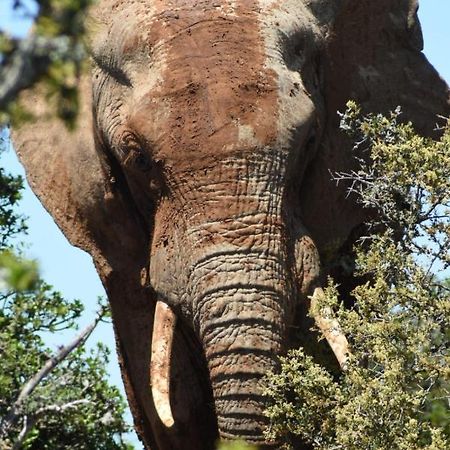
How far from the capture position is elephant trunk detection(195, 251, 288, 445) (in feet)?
18.7

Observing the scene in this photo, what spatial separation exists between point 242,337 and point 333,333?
15.1 inches

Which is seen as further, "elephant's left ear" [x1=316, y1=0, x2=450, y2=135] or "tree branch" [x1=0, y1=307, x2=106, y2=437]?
"elephant's left ear" [x1=316, y1=0, x2=450, y2=135]

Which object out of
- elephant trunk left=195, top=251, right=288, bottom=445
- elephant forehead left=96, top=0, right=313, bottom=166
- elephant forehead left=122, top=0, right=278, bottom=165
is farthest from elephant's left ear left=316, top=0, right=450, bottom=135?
elephant trunk left=195, top=251, right=288, bottom=445

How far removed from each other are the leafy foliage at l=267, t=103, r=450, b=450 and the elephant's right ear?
1477 millimetres

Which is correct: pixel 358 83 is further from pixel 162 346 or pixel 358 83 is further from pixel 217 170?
pixel 162 346

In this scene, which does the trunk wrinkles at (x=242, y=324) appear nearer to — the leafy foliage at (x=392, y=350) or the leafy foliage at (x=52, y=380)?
the leafy foliage at (x=392, y=350)

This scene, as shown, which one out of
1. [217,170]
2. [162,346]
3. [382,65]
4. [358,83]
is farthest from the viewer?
[382,65]

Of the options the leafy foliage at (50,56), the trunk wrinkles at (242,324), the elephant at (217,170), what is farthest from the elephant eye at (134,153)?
the leafy foliage at (50,56)

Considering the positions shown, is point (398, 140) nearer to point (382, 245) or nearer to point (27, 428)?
point (382, 245)

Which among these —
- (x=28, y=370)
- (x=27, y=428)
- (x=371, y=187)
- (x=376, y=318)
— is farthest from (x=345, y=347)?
(x=28, y=370)

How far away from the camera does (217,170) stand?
19.7 feet

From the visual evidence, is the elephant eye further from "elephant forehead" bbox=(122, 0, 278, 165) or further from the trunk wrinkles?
the trunk wrinkles

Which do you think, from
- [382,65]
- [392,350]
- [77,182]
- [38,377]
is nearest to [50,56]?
[392,350]

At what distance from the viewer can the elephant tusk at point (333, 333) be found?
228 inches
